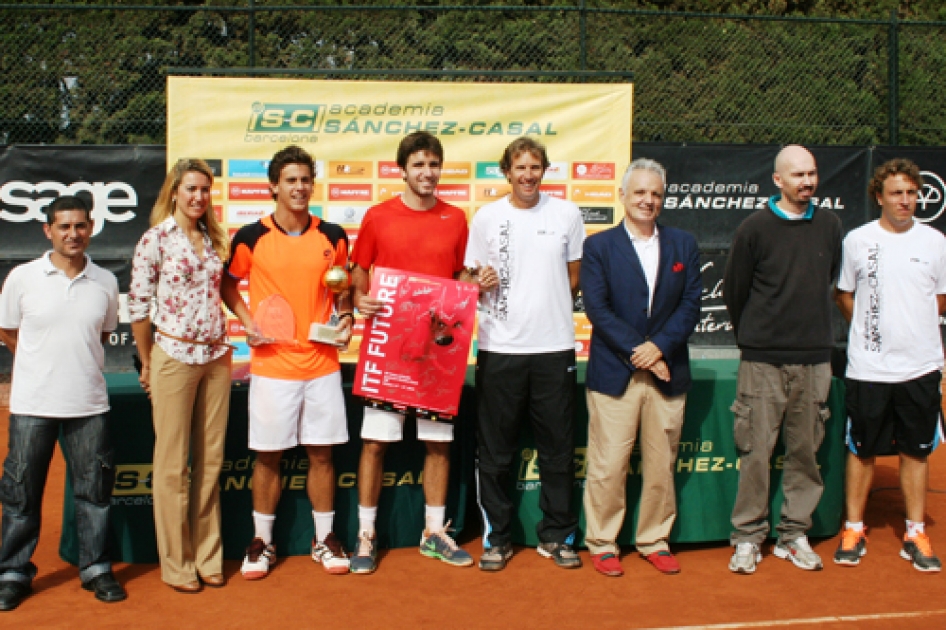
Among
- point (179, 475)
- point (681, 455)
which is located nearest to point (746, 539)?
point (681, 455)

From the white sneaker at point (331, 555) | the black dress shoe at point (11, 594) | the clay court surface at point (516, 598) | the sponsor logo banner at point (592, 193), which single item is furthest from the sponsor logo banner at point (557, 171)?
the black dress shoe at point (11, 594)

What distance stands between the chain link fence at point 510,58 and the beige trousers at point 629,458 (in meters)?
5.20

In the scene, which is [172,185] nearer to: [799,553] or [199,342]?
[199,342]

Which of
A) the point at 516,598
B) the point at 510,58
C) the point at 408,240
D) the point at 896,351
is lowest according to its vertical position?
the point at 516,598

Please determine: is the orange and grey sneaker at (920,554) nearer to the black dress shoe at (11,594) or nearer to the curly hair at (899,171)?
the curly hair at (899,171)

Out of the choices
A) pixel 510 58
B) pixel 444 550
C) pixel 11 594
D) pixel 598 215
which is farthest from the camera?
pixel 510 58

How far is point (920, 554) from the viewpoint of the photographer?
4656mm

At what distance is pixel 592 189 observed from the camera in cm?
766

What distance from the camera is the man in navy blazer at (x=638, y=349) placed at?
4.54 metres

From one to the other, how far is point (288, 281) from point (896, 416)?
3.22m

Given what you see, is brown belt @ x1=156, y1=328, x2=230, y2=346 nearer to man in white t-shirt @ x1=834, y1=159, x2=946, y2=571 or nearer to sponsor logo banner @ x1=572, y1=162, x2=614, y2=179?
man in white t-shirt @ x1=834, y1=159, x2=946, y2=571

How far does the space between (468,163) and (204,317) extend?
12.2 feet

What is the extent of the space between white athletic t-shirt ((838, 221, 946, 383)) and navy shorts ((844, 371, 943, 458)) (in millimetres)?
58

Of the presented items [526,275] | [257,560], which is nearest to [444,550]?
[257,560]
